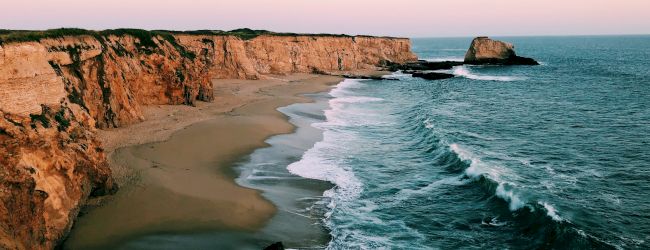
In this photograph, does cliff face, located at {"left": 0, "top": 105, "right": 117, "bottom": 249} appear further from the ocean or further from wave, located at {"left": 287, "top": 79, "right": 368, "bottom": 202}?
wave, located at {"left": 287, "top": 79, "right": 368, "bottom": 202}

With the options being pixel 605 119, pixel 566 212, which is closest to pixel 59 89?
pixel 566 212

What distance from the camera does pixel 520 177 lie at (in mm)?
19906

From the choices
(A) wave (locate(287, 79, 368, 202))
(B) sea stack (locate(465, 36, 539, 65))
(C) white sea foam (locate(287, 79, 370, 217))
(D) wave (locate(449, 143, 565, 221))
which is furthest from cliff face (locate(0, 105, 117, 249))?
(B) sea stack (locate(465, 36, 539, 65))

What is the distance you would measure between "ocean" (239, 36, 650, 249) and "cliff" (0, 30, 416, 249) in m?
6.41

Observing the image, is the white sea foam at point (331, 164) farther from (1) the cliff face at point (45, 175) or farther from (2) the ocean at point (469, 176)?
(1) the cliff face at point (45, 175)

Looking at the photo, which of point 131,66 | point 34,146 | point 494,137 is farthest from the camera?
point 131,66

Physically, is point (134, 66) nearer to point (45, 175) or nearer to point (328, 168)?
point (328, 168)

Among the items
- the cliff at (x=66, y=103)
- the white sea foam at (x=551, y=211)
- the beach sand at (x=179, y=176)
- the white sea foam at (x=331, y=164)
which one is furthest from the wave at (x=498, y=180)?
the cliff at (x=66, y=103)

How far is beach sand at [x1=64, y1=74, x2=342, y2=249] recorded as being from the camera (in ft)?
47.2

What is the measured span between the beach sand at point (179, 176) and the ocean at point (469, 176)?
1.25 meters

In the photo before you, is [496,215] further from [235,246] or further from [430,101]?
[430,101]

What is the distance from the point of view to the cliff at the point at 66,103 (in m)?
11.6

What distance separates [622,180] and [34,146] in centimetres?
2135

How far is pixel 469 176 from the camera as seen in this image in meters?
20.4
